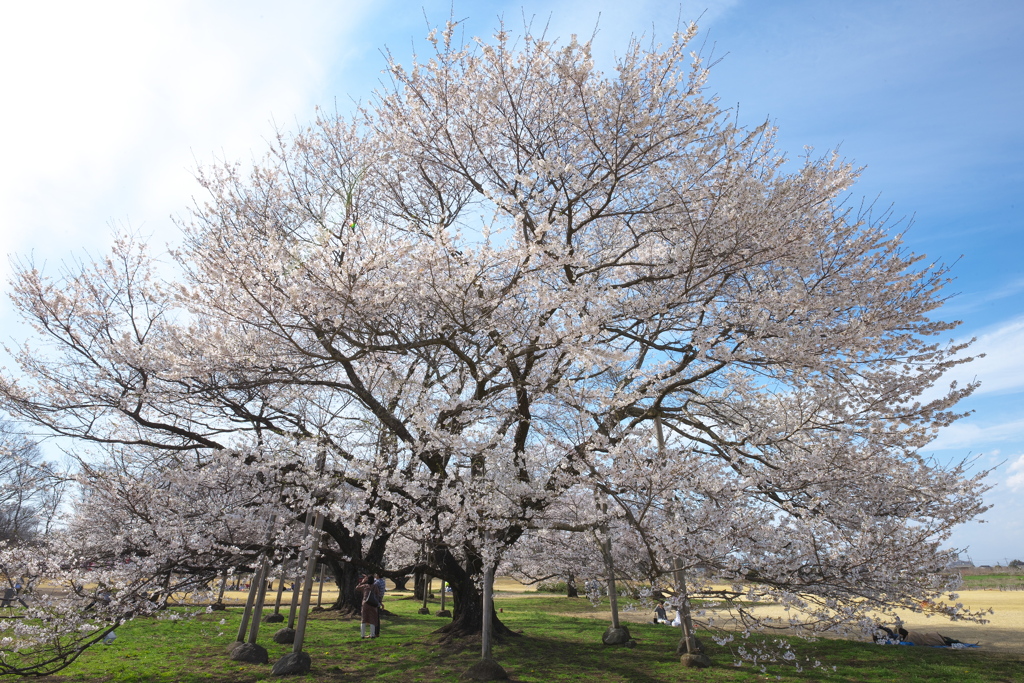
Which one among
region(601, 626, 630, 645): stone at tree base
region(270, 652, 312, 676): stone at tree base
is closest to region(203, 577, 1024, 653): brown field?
region(601, 626, 630, 645): stone at tree base

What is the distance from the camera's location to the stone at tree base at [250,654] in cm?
890

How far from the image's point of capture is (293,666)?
26.8 ft

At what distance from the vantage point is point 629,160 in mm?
8500

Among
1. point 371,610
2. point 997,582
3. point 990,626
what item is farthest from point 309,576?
point 997,582

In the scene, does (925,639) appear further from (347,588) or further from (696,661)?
(347,588)

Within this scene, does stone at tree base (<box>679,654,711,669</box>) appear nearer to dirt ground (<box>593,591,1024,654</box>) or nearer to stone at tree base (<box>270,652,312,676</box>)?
dirt ground (<box>593,591,1024,654</box>)

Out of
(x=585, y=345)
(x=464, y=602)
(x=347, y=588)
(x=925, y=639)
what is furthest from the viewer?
(x=347, y=588)

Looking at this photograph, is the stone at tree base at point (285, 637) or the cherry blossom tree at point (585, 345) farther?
the stone at tree base at point (285, 637)

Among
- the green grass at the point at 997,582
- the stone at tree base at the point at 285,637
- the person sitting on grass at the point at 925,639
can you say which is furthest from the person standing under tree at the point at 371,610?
the green grass at the point at 997,582

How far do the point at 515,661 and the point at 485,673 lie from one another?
5.50 feet

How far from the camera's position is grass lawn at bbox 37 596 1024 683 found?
25.7 ft

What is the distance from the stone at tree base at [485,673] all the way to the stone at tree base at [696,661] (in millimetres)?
3200

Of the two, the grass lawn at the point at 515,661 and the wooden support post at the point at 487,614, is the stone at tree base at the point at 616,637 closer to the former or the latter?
the grass lawn at the point at 515,661

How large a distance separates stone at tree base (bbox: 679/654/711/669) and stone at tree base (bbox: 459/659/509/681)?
10.5 feet
